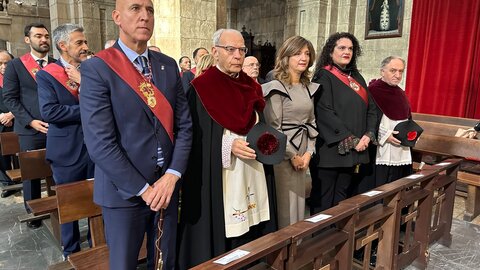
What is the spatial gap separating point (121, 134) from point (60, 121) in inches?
37.3

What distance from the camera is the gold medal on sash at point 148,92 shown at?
1.29m

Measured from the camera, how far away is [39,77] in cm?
203

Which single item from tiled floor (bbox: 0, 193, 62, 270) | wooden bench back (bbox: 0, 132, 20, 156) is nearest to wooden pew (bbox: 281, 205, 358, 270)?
tiled floor (bbox: 0, 193, 62, 270)

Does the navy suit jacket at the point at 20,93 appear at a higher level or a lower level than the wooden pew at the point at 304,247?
higher

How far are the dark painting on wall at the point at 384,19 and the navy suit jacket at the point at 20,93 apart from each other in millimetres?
5075

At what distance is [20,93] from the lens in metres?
2.71

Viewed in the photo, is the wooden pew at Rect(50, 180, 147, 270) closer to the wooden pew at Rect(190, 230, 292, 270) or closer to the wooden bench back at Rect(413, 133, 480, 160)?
the wooden pew at Rect(190, 230, 292, 270)

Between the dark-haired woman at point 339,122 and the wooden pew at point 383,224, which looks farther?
the dark-haired woman at point 339,122

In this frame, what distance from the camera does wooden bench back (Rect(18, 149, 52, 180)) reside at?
248 centimetres

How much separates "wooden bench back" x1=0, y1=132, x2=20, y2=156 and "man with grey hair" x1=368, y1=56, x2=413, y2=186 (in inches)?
124

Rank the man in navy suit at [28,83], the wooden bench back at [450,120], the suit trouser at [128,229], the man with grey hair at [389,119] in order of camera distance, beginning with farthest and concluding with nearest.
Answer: the wooden bench back at [450,120], the man in navy suit at [28,83], the man with grey hair at [389,119], the suit trouser at [128,229]

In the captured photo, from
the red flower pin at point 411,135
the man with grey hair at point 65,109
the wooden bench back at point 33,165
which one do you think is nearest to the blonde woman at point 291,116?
the red flower pin at point 411,135

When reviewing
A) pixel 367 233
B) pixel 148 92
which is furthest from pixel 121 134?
pixel 367 233

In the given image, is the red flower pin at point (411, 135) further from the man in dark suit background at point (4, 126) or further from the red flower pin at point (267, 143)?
the man in dark suit background at point (4, 126)
